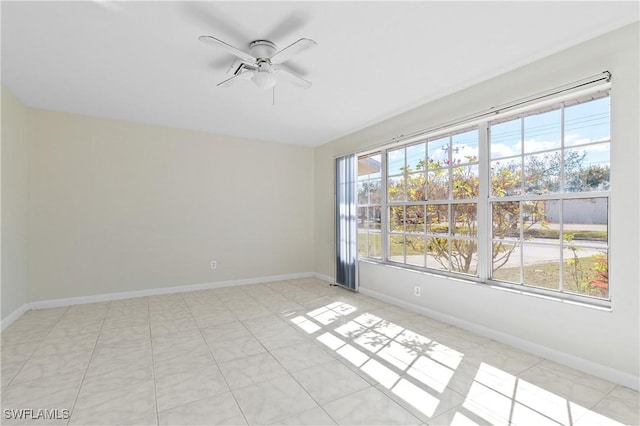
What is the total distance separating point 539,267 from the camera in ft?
9.47

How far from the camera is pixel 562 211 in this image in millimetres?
2559

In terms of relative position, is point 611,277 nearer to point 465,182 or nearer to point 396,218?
point 465,182

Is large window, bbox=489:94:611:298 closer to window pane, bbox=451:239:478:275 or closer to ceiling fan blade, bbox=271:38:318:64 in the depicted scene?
window pane, bbox=451:239:478:275

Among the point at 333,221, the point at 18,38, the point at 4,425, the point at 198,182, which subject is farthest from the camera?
the point at 333,221

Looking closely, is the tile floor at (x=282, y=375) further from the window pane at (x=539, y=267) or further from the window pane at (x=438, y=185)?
the window pane at (x=438, y=185)

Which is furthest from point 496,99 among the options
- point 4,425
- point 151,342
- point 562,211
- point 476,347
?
point 4,425

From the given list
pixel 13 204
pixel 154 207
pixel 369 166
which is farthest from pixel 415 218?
pixel 13 204

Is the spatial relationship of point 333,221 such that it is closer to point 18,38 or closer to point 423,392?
point 423,392

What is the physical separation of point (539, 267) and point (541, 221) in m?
0.46

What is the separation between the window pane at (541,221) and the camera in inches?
106

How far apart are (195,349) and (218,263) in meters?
2.41

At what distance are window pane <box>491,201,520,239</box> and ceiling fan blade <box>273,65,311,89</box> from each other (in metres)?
2.25

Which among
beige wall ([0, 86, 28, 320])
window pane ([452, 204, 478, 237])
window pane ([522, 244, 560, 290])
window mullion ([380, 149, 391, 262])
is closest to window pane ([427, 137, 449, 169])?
window pane ([452, 204, 478, 237])

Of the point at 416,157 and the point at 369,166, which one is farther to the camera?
the point at 369,166
